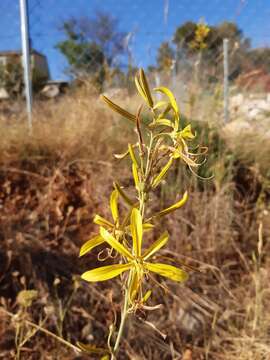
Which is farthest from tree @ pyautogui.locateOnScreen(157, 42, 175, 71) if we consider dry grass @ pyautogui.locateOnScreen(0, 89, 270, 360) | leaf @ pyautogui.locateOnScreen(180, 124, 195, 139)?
leaf @ pyautogui.locateOnScreen(180, 124, 195, 139)

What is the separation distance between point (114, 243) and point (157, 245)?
0.19ft

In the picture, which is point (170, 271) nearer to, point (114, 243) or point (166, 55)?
point (114, 243)

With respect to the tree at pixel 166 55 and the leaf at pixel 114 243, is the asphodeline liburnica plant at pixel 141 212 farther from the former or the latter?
the tree at pixel 166 55

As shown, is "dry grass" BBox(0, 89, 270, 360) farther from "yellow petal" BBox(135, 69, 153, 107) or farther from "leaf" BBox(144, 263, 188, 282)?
"yellow petal" BBox(135, 69, 153, 107)

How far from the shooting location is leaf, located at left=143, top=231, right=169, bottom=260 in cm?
45

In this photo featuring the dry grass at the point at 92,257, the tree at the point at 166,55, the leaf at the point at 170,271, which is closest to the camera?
the leaf at the point at 170,271

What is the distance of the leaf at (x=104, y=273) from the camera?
17.1 inches

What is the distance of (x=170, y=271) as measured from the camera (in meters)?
0.43

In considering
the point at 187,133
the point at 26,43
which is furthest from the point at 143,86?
A: the point at 26,43

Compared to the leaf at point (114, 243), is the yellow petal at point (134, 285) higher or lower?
lower

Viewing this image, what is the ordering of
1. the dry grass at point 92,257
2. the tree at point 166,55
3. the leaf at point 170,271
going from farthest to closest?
the tree at point 166,55
the dry grass at point 92,257
the leaf at point 170,271

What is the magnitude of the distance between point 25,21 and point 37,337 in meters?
2.17

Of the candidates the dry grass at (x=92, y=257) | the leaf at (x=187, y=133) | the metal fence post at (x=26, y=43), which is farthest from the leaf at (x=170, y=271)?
the metal fence post at (x=26, y=43)

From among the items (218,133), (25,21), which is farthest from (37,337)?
(25,21)
